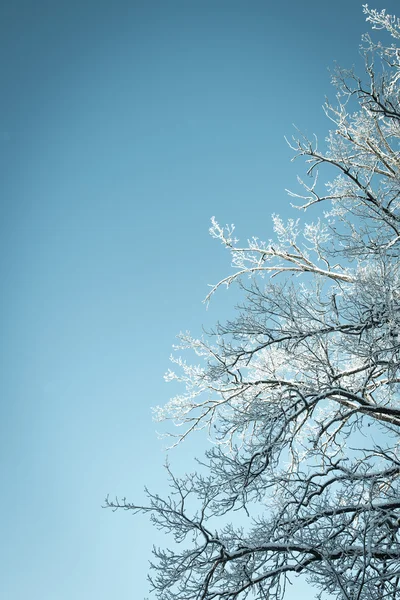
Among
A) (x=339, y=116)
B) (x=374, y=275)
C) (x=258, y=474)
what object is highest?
(x=339, y=116)

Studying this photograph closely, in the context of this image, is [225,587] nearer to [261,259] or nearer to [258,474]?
[258,474]

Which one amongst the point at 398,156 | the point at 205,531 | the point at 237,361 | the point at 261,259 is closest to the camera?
the point at 205,531

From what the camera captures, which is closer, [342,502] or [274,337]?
[342,502]

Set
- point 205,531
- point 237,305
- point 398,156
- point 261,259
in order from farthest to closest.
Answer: point 261,259, point 398,156, point 237,305, point 205,531

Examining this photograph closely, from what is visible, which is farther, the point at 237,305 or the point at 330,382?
the point at 237,305

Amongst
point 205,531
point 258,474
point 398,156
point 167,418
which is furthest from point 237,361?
point 398,156

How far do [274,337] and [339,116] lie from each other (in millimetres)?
3589

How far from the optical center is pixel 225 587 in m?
4.66

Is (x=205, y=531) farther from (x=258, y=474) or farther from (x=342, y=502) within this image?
(x=342, y=502)

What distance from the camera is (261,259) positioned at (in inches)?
322

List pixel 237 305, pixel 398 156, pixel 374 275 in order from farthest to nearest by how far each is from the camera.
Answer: pixel 398 156
pixel 237 305
pixel 374 275

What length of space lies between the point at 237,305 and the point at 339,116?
3506mm

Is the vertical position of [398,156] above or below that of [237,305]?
above

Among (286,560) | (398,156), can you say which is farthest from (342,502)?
(398,156)
